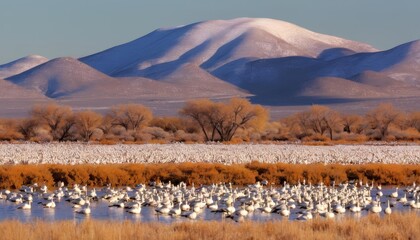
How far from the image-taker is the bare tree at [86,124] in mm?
65825

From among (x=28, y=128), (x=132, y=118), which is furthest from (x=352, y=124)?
(x=28, y=128)

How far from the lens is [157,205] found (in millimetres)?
22109

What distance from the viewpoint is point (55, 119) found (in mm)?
69875

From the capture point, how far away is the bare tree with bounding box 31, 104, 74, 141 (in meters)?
67.9

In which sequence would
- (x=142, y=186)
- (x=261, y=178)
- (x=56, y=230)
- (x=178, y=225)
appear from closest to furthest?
(x=56, y=230)
(x=178, y=225)
(x=142, y=186)
(x=261, y=178)

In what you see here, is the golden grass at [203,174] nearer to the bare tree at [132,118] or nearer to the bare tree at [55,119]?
the bare tree at [55,119]

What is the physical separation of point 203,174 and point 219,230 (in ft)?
44.6

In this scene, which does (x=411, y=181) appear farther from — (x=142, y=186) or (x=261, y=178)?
(x=142, y=186)

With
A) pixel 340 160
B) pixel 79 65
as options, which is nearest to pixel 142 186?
pixel 340 160

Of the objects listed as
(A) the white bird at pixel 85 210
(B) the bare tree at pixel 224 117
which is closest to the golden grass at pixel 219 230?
(A) the white bird at pixel 85 210

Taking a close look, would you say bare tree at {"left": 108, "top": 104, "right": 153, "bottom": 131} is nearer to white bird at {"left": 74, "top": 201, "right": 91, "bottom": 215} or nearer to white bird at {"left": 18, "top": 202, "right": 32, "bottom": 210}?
white bird at {"left": 18, "top": 202, "right": 32, "bottom": 210}

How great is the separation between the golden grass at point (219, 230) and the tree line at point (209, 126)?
1714 inches

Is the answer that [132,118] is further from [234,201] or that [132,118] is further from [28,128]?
[234,201]

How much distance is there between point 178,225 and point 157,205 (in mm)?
5311
